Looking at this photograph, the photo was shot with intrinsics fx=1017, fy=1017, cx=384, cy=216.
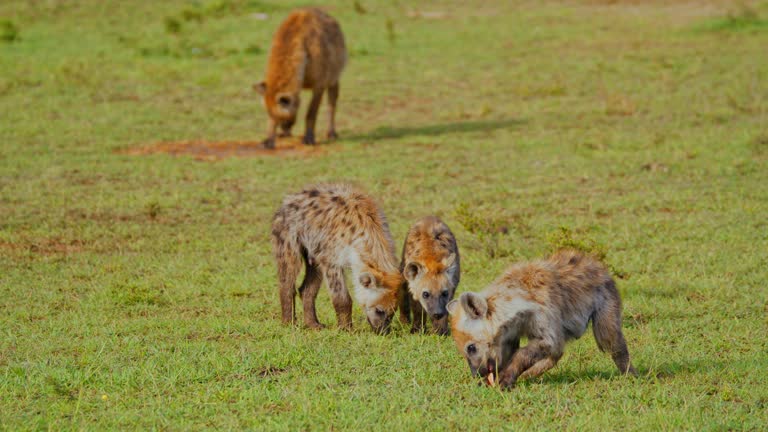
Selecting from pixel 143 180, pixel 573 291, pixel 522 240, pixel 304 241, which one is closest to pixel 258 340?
pixel 304 241

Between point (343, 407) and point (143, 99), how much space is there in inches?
447

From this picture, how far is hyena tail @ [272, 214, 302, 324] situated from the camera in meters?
6.70

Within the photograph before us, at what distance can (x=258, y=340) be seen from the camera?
20.6ft

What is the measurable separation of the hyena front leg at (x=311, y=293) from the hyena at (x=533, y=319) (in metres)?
1.49

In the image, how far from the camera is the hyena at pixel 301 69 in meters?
12.9

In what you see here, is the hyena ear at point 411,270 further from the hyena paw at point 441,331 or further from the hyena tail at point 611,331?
the hyena tail at point 611,331

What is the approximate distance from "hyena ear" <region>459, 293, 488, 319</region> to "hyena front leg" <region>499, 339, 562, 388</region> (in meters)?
0.27

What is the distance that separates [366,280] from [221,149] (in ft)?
22.5

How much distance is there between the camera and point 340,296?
21.0 feet

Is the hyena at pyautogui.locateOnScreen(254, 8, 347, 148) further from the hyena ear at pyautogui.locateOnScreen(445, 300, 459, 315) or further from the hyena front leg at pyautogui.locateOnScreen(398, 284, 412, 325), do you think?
the hyena ear at pyautogui.locateOnScreen(445, 300, 459, 315)

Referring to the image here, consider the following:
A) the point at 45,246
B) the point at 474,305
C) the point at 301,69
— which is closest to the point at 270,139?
the point at 301,69

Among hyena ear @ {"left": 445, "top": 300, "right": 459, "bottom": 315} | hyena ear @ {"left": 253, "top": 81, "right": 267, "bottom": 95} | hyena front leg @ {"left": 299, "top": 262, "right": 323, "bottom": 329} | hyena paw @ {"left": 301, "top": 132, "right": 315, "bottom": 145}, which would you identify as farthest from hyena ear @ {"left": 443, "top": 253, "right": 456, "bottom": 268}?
hyena ear @ {"left": 253, "top": 81, "right": 267, "bottom": 95}

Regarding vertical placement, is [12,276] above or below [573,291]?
below

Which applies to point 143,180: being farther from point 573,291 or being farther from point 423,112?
point 573,291
